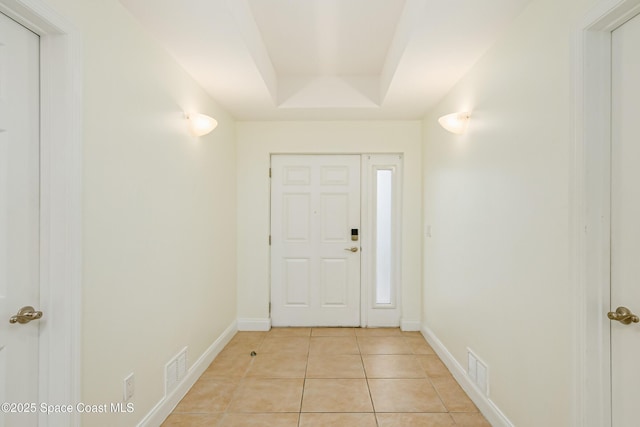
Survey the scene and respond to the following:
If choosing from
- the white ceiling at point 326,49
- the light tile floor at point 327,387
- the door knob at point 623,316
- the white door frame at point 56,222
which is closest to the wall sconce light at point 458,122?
the white ceiling at point 326,49

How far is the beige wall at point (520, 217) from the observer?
149 cm

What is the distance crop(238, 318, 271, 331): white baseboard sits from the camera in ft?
12.3

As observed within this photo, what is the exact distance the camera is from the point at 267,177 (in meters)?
3.79

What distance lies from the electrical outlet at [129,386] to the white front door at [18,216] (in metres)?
0.43

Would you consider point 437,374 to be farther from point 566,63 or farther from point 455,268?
point 566,63

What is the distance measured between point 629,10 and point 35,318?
2.53m

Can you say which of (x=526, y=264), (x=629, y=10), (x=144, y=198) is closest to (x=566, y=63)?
(x=629, y=10)

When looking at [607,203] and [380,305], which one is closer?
[607,203]

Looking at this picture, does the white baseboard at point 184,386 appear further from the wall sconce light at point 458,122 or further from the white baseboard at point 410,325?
the wall sconce light at point 458,122

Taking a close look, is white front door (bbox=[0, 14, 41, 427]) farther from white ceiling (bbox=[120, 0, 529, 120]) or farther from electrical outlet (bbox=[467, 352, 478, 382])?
electrical outlet (bbox=[467, 352, 478, 382])

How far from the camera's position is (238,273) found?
150 inches

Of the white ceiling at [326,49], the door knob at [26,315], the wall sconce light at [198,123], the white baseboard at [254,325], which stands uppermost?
the white ceiling at [326,49]

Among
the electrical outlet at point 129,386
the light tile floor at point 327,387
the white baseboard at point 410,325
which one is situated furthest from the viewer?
the white baseboard at point 410,325

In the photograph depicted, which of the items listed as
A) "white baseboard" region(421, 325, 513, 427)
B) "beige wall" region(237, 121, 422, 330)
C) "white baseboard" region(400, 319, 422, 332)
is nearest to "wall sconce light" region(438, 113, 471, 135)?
"beige wall" region(237, 121, 422, 330)
